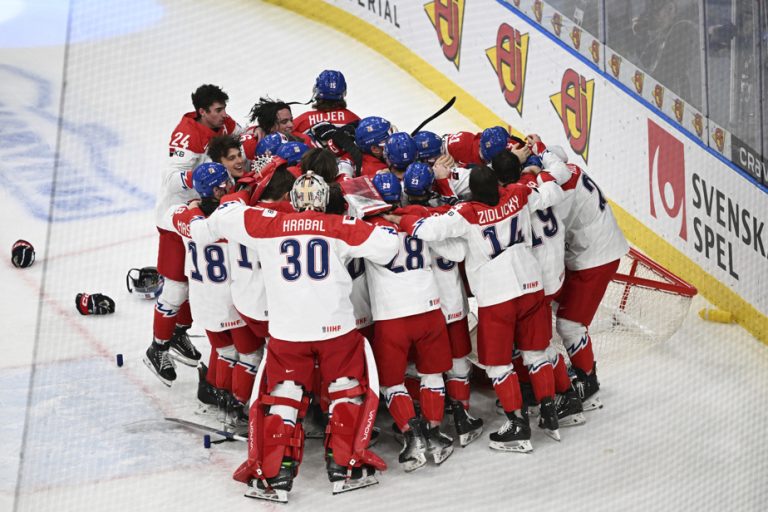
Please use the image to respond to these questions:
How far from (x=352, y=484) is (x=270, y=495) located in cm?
33

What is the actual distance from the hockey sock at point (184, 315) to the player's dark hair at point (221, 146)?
748 mm

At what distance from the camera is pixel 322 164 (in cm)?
488

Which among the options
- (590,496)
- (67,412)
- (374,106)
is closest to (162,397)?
(67,412)

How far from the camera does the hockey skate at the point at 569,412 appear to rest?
5.20 m

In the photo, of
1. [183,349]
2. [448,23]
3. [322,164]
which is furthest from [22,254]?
[448,23]

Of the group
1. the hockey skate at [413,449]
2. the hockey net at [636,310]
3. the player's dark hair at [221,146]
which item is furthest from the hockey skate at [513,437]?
the player's dark hair at [221,146]

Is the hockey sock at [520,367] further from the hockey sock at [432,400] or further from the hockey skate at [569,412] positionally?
the hockey sock at [432,400]

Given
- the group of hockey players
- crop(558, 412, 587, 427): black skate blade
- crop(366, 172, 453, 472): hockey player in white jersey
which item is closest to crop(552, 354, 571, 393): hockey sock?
the group of hockey players

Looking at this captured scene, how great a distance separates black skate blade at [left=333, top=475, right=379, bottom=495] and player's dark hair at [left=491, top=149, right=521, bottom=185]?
55.1 inches

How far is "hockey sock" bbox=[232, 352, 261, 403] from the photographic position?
515 centimetres

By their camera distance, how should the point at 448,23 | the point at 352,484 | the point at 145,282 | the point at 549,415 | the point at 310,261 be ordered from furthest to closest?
the point at 448,23, the point at 145,282, the point at 549,415, the point at 352,484, the point at 310,261

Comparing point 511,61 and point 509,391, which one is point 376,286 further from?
point 511,61

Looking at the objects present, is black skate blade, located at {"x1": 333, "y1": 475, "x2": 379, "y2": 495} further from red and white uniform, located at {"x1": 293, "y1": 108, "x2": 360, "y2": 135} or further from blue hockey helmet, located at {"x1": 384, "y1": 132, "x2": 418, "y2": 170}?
red and white uniform, located at {"x1": 293, "y1": 108, "x2": 360, "y2": 135}

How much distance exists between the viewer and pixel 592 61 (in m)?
7.09
